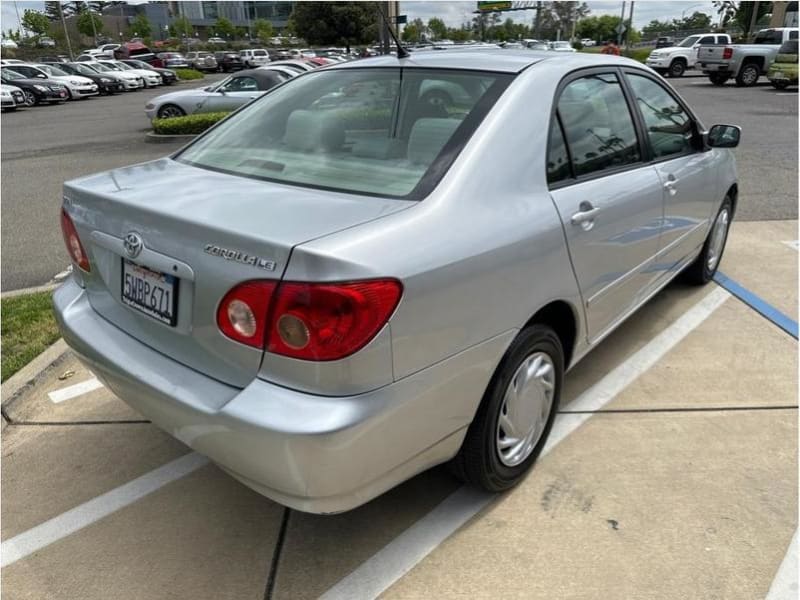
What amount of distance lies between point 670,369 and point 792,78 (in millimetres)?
22140

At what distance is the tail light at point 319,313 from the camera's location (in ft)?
5.66

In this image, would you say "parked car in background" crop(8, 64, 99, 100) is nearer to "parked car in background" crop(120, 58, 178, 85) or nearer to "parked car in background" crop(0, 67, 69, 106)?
"parked car in background" crop(0, 67, 69, 106)

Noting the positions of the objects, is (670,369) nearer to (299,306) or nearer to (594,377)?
(594,377)

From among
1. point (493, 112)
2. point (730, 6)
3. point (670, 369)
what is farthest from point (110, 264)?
point (730, 6)

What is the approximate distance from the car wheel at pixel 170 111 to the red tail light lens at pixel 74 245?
13106 mm

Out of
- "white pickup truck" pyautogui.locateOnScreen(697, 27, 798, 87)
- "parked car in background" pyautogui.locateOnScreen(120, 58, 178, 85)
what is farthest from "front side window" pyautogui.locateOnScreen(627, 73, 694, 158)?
"parked car in background" pyautogui.locateOnScreen(120, 58, 178, 85)

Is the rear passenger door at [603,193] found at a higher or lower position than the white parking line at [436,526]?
higher

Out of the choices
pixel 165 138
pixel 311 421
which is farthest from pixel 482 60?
pixel 165 138

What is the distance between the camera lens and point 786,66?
20969mm

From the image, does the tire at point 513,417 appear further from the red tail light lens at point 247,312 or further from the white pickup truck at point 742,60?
the white pickup truck at point 742,60

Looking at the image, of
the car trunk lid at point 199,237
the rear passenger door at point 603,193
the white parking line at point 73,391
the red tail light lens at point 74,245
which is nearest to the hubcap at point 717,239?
the rear passenger door at point 603,193

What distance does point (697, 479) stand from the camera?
107 inches

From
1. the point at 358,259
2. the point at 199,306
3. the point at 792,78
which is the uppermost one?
the point at 358,259

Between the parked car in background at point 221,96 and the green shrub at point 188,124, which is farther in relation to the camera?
the parked car in background at point 221,96
